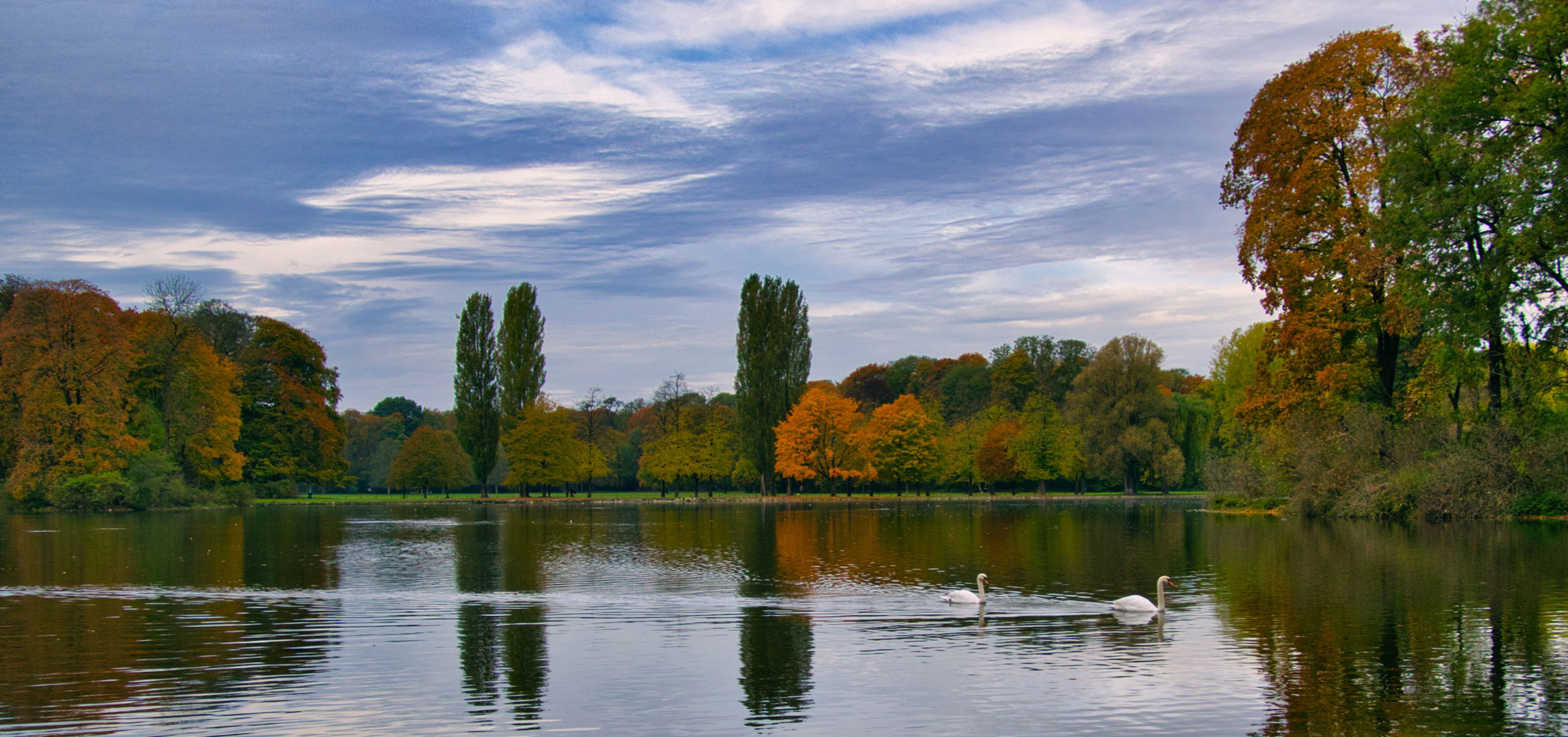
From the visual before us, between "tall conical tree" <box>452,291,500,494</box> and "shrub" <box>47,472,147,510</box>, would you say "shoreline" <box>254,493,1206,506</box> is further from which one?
"shrub" <box>47,472,147,510</box>

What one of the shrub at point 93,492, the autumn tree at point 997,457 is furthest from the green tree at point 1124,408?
the shrub at point 93,492

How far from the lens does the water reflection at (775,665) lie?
36.6 feet

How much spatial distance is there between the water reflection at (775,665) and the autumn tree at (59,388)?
58.4 m

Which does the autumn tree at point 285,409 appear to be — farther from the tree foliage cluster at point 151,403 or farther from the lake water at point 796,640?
the lake water at point 796,640

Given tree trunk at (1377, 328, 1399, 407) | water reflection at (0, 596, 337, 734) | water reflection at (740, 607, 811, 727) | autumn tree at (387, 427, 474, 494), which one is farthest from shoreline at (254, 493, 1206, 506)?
water reflection at (740, 607, 811, 727)

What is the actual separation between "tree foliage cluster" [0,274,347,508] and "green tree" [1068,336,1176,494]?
62797 millimetres

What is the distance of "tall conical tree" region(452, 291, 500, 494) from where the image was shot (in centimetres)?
8825

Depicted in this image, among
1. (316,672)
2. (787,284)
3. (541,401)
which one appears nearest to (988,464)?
(787,284)

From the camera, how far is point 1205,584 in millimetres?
21750

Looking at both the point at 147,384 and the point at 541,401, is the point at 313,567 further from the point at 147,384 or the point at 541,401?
the point at 541,401

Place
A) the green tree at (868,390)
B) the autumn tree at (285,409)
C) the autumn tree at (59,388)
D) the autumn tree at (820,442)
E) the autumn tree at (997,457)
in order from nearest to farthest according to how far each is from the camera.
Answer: the autumn tree at (59,388)
the autumn tree at (285,409)
the autumn tree at (820,442)
the autumn tree at (997,457)
the green tree at (868,390)

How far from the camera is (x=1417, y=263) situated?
3419 centimetres

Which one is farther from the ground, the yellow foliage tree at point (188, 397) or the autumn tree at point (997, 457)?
the yellow foliage tree at point (188, 397)

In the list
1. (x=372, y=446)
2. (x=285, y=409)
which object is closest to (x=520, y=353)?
(x=285, y=409)
